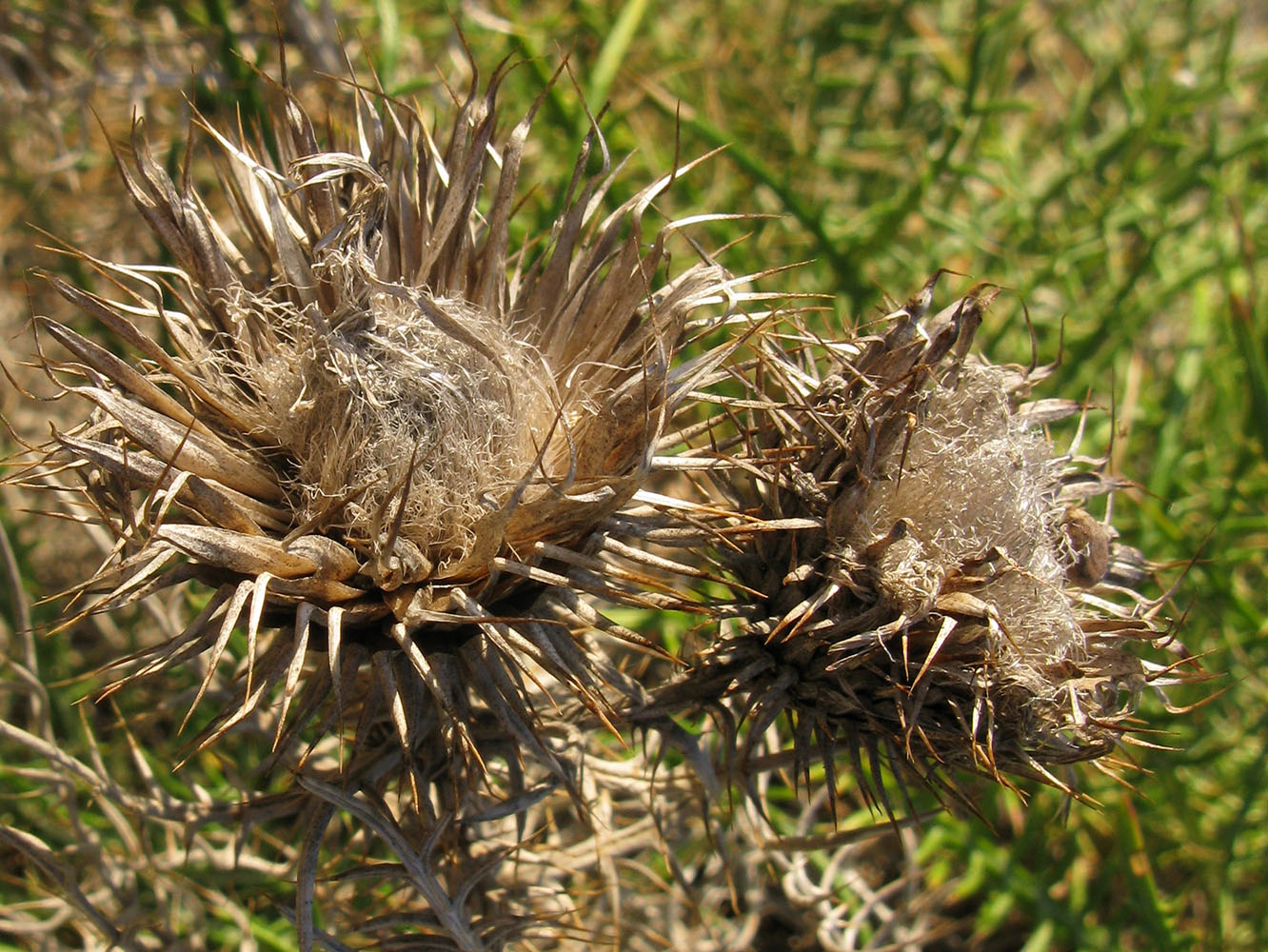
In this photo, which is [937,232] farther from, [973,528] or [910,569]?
[910,569]

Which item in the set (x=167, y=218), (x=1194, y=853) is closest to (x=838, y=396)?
(x=167, y=218)

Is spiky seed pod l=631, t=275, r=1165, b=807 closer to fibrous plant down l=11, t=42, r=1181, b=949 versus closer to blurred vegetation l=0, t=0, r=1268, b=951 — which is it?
fibrous plant down l=11, t=42, r=1181, b=949

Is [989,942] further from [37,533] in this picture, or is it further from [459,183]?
[37,533]

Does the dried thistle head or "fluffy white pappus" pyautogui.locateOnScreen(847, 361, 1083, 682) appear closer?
the dried thistle head

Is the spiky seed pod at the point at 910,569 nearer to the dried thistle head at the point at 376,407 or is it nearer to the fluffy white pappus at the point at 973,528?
the fluffy white pappus at the point at 973,528

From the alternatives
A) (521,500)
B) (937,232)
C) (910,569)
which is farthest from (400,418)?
(937,232)

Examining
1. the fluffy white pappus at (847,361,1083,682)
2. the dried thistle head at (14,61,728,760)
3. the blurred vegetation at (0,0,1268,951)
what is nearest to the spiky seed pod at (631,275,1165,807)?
the fluffy white pappus at (847,361,1083,682)

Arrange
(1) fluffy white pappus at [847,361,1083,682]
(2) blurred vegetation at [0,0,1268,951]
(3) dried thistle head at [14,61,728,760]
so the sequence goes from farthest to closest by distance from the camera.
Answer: (2) blurred vegetation at [0,0,1268,951]
(1) fluffy white pappus at [847,361,1083,682]
(3) dried thistle head at [14,61,728,760]
